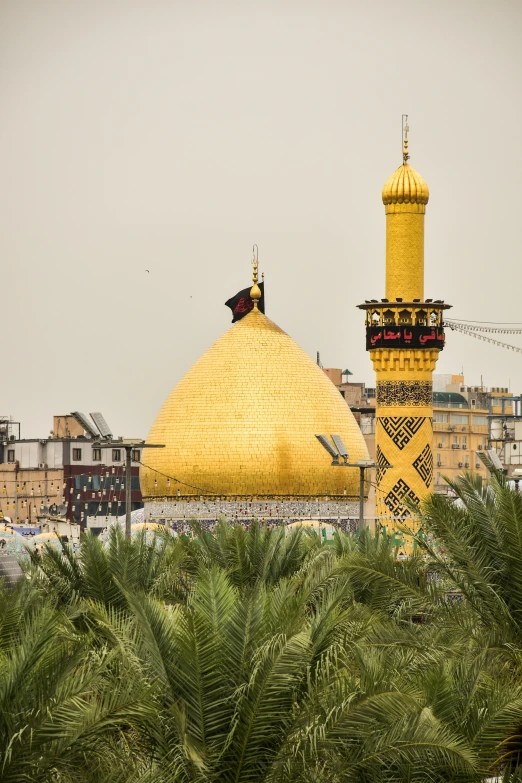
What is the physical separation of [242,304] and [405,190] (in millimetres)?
9473

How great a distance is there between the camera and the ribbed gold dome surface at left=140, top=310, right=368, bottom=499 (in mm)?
42188

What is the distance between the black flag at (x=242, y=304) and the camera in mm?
44125

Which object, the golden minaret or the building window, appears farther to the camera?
the building window

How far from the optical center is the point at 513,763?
46.0ft

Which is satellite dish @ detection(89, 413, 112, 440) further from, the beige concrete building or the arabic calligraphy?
the beige concrete building

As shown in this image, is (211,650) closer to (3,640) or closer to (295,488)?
(3,640)

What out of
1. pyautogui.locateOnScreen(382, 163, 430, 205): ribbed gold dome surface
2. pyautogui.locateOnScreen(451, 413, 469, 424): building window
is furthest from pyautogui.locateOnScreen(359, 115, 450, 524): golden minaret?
pyautogui.locateOnScreen(451, 413, 469, 424): building window

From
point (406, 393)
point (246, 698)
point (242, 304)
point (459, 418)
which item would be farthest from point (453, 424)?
point (246, 698)

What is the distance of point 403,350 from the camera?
35.4 m

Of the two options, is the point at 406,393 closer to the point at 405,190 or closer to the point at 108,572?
the point at 405,190

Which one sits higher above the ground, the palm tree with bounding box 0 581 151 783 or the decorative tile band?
the decorative tile band

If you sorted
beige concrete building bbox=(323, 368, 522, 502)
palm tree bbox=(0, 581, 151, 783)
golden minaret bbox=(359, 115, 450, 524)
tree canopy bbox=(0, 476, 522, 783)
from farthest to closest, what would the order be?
beige concrete building bbox=(323, 368, 522, 502)
golden minaret bbox=(359, 115, 450, 524)
tree canopy bbox=(0, 476, 522, 783)
palm tree bbox=(0, 581, 151, 783)

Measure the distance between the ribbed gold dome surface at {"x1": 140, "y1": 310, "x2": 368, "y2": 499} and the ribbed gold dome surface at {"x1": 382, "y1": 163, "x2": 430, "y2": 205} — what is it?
7.94 meters

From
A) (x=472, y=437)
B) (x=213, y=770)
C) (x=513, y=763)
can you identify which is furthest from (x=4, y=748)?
(x=472, y=437)
